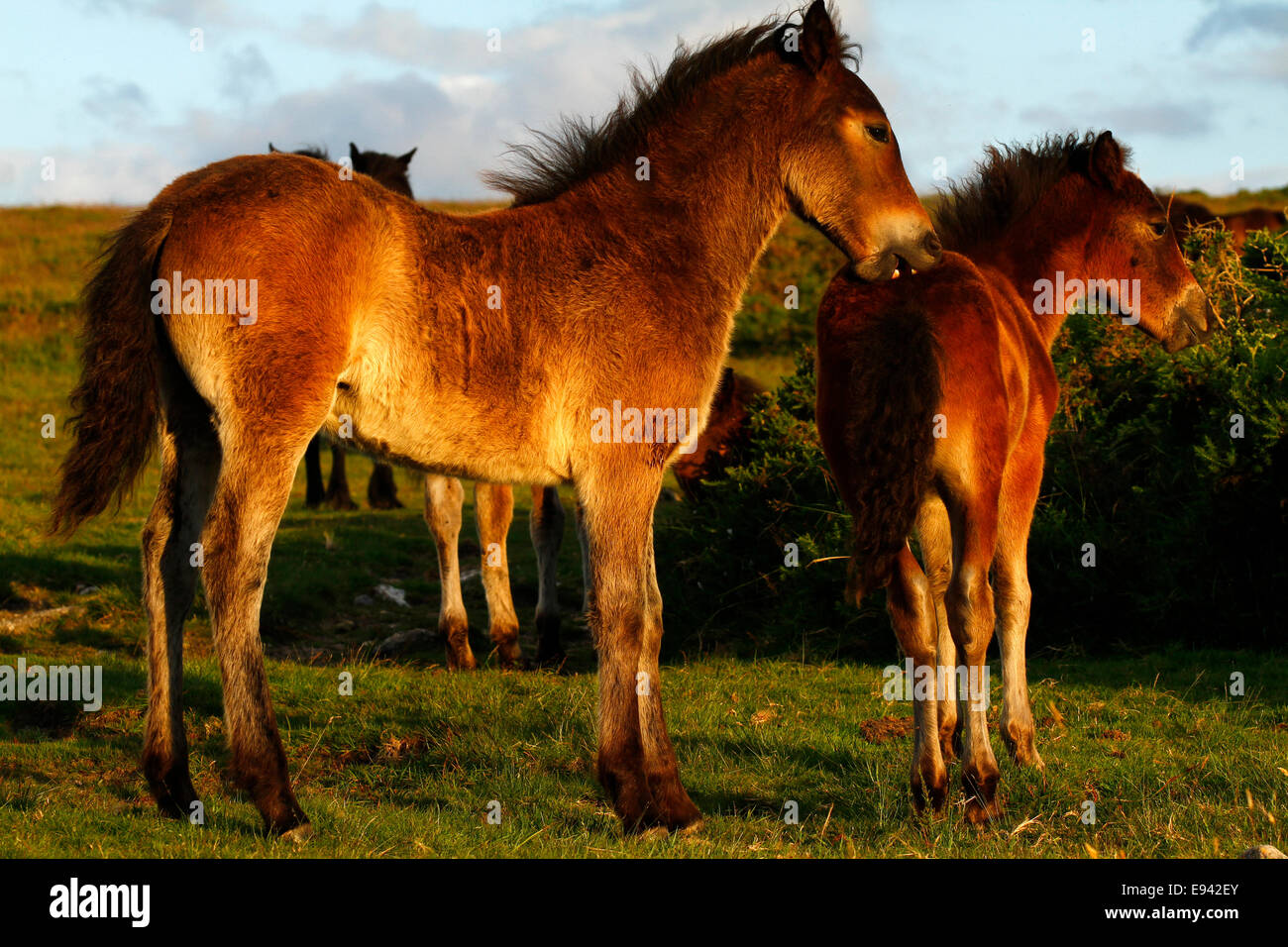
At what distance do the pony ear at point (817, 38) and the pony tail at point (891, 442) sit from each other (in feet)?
4.43

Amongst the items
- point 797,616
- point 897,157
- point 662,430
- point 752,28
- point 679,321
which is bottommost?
point 797,616

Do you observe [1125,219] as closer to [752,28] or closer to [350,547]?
[752,28]

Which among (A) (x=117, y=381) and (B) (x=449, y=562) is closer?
(A) (x=117, y=381)

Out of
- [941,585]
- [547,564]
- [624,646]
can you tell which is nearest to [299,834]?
[624,646]

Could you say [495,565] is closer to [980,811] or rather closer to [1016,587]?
[1016,587]

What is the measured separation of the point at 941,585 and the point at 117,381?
166 inches

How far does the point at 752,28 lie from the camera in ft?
20.3

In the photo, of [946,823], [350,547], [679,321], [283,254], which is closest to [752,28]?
[679,321]

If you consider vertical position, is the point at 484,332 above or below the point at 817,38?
below

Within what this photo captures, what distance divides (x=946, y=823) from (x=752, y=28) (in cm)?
404

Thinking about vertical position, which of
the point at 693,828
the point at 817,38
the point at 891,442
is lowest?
the point at 693,828

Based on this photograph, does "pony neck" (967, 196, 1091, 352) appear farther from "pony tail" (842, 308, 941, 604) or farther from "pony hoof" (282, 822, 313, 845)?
"pony hoof" (282, 822, 313, 845)

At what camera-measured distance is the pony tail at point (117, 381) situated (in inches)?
197

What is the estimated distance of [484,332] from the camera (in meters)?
5.37
